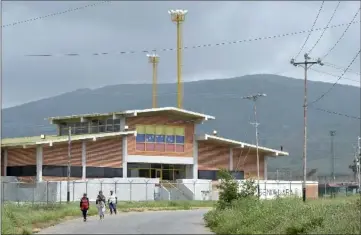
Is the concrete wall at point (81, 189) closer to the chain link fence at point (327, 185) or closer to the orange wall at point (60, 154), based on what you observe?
the orange wall at point (60, 154)

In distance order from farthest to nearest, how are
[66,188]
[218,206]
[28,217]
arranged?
[66,188], [218,206], [28,217]

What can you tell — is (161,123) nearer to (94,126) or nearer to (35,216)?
(94,126)

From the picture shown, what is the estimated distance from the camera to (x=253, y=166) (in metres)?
71.7

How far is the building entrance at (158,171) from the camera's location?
63500 millimetres

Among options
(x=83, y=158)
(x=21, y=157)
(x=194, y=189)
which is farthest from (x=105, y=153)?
(x=194, y=189)

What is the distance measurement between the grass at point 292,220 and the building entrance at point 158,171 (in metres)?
35.9

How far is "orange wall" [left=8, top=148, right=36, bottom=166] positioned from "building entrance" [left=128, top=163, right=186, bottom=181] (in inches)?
377

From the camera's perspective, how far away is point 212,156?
2682 inches

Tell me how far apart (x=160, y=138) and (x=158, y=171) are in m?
3.76

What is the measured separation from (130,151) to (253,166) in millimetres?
15579

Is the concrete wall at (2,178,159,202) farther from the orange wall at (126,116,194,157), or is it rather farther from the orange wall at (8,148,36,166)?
the orange wall at (126,116,194,157)

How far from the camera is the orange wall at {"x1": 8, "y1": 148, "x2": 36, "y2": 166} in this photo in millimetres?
57250

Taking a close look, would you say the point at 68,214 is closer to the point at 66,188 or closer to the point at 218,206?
the point at 218,206

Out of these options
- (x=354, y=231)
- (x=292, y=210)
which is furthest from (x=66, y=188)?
(x=354, y=231)
